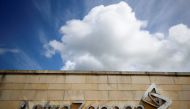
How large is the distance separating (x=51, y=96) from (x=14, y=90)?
1.92 metres

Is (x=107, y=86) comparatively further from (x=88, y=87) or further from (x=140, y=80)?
(x=140, y=80)

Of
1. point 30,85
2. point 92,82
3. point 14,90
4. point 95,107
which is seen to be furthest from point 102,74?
point 14,90

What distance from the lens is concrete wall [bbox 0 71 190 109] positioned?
333 inches

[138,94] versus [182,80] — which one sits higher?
[182,80]

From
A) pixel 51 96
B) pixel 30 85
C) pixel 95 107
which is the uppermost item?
pixel 30 85

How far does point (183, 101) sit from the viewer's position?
28.3 ft

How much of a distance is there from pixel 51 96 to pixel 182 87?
6.73m

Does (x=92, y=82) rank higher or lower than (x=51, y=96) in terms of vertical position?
higher

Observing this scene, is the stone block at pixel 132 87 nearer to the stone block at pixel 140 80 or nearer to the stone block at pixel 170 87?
the stone block at pixel 140 80

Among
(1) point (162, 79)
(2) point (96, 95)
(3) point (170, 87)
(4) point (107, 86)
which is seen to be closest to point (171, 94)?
(3) point (170, 87)

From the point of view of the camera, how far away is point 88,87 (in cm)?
880

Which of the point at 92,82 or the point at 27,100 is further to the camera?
the point at 92,82

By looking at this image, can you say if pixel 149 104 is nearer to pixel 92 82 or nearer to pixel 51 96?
pixel 92 82

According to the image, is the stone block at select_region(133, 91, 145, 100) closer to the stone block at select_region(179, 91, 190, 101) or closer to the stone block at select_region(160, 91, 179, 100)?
the stone block at select_region(160, 91, 179, 100)
